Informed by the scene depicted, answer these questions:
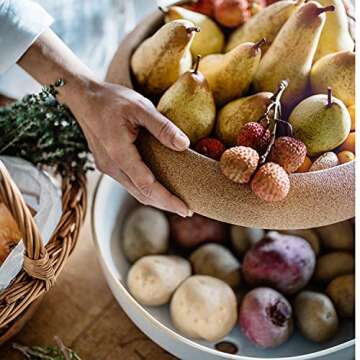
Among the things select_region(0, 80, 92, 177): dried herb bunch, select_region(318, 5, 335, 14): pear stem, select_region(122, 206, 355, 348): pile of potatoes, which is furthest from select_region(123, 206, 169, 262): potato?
select_region(318, 5, 335, 14): pear stem

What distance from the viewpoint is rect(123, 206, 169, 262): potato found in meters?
0.79

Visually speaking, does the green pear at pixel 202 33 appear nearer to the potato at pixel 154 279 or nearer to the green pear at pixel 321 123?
the green pear at pixel 321 123

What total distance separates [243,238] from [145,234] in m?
0.13

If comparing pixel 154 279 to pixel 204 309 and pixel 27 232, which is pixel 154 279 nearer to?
pixel 204 309

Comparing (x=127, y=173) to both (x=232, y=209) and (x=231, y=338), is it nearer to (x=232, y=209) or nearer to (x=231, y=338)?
(x=232, y=209)

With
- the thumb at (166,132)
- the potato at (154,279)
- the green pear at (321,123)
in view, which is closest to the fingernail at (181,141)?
the thumb at (166,132)

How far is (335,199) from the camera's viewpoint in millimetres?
592

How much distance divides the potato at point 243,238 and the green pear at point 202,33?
9.6 inches

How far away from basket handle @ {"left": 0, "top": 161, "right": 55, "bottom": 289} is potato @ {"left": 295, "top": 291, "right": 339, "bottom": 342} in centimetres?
31

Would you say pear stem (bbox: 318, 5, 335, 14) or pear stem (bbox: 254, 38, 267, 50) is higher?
pear stem (bbox: 254, 38, 267, 50)

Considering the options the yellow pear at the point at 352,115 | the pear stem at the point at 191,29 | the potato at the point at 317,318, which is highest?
the pear stem at the point at 191,29

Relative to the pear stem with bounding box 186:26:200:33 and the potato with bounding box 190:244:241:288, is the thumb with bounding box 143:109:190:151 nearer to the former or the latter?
the pear stem with bounding box 186:26:200:33

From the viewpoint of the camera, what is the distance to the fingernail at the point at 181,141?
586 millimetres

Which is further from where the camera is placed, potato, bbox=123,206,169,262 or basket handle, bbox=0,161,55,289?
potato, bbox=123,206,169,262
